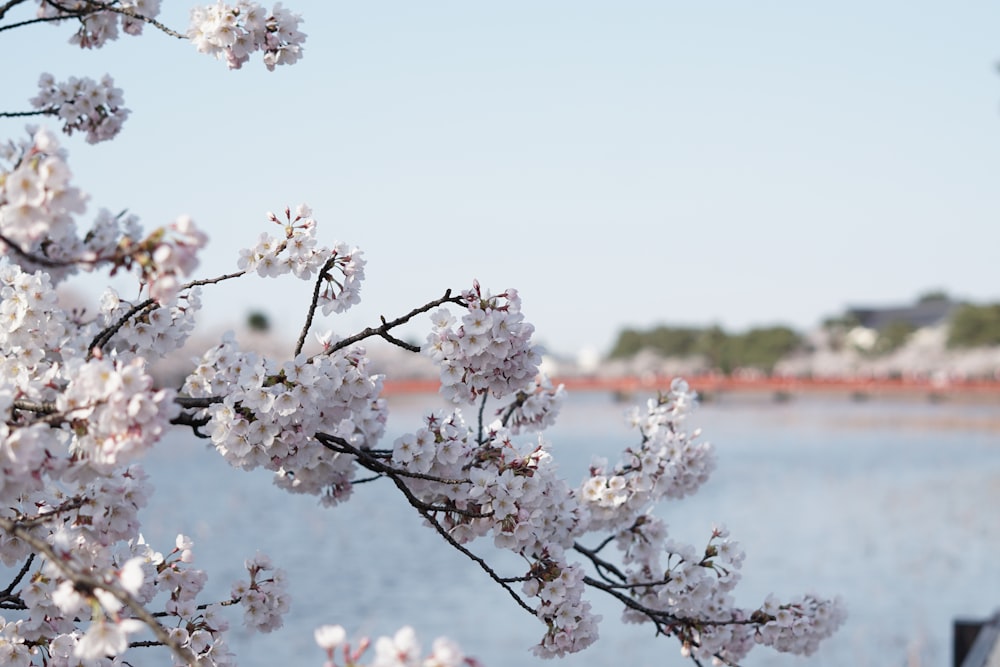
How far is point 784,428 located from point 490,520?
174ft

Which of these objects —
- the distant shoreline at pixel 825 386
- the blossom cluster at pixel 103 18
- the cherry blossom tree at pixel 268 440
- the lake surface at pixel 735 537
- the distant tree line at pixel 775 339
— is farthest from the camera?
the distant tree line at pixel 775 339

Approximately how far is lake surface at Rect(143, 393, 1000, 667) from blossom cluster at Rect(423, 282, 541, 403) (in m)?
2.99

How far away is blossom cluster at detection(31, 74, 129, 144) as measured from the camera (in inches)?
133

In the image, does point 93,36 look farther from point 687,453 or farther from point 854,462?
point 854,462

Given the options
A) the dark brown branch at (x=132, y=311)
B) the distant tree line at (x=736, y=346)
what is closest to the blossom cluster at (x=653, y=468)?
the dark brown branch at (x=132, y=311)

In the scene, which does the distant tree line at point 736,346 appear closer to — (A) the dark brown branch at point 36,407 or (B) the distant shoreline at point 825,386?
(B) the distant shoreline at point 825,386

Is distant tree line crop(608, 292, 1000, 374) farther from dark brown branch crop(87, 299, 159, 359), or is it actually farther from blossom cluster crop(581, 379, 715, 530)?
dark brown branch crop(87, 299, 159, 359)

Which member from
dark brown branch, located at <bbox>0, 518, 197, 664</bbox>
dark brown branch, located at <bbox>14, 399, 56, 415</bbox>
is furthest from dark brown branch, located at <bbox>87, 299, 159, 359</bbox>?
dark brown branch, located at <bbox>0, 518, 197, 664</bbox>

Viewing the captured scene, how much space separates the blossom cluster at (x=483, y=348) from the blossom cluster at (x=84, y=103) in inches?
54.3

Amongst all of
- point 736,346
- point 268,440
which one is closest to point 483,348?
point 268,440

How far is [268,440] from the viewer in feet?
9.13

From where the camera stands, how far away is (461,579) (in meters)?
17.6

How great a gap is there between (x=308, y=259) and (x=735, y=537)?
18215mm

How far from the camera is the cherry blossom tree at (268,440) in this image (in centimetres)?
206
